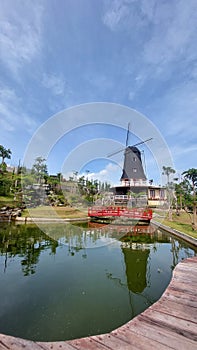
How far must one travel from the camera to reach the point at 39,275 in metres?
4.56

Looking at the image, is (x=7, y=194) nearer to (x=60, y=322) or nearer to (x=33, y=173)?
(x=33, y=173)

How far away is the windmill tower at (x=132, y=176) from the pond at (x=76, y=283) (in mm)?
14982

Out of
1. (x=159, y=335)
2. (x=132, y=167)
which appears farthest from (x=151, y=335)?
(x=132, y=167)

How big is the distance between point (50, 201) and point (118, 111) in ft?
45.7

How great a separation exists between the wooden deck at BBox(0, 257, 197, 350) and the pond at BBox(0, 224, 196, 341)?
1.95ft

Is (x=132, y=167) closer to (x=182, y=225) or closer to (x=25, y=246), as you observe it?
(x=182, y=225)

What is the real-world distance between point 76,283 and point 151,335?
2534 mm

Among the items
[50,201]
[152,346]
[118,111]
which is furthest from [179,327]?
[50,201]

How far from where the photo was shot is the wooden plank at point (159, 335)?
1827 millimetres

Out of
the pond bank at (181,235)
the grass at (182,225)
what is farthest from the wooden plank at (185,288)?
the grass at (182,225)

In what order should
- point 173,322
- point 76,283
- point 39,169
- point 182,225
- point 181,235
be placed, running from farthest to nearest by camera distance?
point 39,169 < point 182,225 < point 181,235 < point 76,283 < point 173,322

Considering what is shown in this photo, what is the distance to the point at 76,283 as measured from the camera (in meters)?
4.12

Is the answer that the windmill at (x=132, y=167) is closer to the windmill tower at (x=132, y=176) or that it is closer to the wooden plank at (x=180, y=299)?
the windmill tower at (x=132, y=176)

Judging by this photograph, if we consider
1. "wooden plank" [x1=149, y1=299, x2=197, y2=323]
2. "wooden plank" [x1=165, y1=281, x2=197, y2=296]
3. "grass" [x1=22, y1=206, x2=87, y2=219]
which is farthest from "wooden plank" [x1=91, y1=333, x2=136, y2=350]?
"grass" [x1=22, y1=206, x2=87, y2=219]
